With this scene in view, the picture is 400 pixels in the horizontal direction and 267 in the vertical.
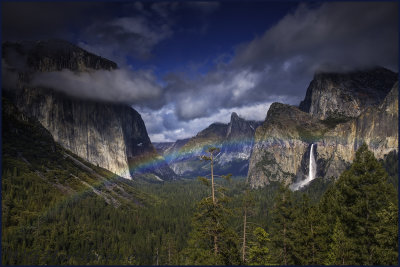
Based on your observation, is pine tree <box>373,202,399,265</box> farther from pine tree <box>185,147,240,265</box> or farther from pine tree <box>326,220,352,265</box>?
pine tree <box>185,147,240,265</box>

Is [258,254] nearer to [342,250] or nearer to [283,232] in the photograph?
[283,232]

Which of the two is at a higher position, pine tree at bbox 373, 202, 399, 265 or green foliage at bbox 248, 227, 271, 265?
pine tree at bbox 373, 202, 399, 265

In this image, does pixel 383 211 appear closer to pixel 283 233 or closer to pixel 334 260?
pixel 334 260

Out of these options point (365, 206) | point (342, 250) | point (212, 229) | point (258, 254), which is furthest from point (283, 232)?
point (212, 229)

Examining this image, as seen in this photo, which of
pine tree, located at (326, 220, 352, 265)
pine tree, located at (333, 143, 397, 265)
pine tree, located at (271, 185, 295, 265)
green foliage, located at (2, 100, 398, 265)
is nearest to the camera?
green foliage, located at (2, 100, 398, 265)

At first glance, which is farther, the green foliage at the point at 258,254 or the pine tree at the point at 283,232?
the pine tree at the point at 283,232

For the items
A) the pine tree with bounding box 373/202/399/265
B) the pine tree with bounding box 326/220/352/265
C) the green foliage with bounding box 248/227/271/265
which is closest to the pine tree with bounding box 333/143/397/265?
the pine tree with bounding box 373/202/399/265

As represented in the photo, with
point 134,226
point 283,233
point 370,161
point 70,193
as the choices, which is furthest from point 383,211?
point 70,193

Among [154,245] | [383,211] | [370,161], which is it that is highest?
[370,161]

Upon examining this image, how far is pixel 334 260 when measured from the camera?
82.5 feet

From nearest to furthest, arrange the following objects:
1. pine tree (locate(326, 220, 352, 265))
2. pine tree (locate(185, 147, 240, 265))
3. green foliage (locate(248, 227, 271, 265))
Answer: pine tree (locate(185, 147, 240, 265))
pine tree (locate(326, 220, 352, 265))
green foliage (locate(248, 227, 271, 265))

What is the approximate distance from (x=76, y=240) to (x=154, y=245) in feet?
93.7

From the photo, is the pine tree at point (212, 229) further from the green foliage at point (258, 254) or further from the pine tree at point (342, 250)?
the pine tree at point (342, 250)

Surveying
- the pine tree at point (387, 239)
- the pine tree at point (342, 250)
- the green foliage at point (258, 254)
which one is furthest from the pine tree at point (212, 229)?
the pine tree at point (387, 239)
